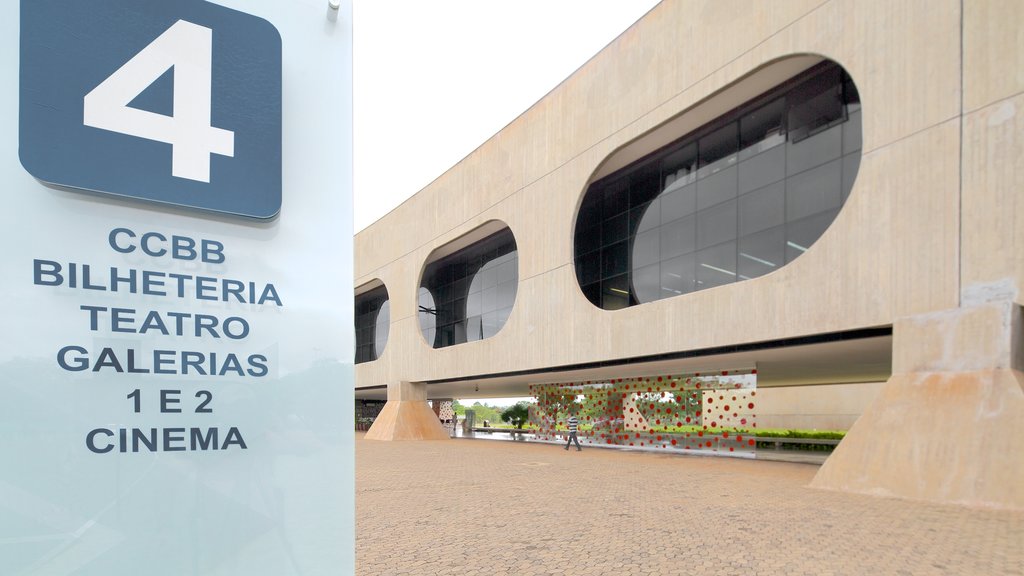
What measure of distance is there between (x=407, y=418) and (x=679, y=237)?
18651 millimetres

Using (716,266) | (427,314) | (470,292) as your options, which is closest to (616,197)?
Answer: (716,266)

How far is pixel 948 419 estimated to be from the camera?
34.4 feet

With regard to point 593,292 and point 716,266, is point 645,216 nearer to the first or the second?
point 593,292

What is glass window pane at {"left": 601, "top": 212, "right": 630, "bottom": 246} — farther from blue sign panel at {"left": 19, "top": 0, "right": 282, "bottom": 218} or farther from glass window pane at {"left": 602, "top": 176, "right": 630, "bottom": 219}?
blue sign panel at {"left": 19, "top": 0, "right": 282, "bottom": 218}

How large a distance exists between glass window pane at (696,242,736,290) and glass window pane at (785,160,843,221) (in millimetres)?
1994

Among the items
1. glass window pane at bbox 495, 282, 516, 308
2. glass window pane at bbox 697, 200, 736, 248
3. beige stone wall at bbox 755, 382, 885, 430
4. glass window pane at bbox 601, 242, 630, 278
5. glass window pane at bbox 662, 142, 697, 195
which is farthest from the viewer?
beige stone wall at bbox 755, 382, 885, 430

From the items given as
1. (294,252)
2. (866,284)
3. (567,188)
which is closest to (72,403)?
(294,252)

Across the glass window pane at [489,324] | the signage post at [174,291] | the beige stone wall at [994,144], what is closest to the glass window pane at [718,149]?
the beige stone wall at [994,144]

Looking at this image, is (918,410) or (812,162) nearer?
(918,410)

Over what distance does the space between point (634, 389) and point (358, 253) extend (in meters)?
22.7

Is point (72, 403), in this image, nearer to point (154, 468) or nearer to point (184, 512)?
point (154, 468)

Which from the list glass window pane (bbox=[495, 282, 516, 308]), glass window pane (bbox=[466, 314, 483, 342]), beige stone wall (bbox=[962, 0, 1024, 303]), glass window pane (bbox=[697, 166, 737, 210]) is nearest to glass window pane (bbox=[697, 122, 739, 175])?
glass window pane (bbox=[697, 166, 737, 210])

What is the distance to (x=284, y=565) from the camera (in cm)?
222

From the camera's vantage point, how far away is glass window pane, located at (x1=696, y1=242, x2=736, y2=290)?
683 inches
